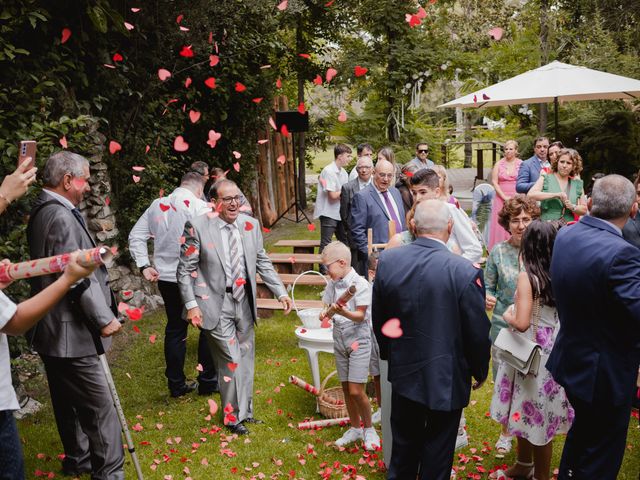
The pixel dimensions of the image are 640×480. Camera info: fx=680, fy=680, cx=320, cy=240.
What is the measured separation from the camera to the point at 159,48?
9352mm

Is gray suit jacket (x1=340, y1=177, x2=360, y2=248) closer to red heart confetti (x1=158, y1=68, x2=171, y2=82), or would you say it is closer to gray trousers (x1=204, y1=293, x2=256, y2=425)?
gray trousers (x1=204, y1=293, x2=256, y2=425)

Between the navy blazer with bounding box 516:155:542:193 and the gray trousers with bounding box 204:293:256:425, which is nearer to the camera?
the gray trousers with bounding box 204:293:256:425

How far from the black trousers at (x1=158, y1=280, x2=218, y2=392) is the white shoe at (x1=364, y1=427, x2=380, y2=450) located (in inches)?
74.4

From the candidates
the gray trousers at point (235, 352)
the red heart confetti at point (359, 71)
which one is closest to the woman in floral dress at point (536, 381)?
the gray trousers at point (235, 352)

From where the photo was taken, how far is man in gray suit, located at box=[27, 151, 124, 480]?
401cm

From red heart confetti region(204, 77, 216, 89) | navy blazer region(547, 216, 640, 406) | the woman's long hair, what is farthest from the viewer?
red heart confetti region(204, 77, 216, 89)

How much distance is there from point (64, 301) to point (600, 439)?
309 cm

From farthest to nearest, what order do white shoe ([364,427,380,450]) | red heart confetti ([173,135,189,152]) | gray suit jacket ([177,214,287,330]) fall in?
red heart confetti ([173,135,189,152])
gray suit jacket ([177,214,287,330])
white shoe ([364,427,380,450])

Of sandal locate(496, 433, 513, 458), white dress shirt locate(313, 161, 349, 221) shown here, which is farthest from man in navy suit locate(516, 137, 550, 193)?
sandal locate(496, 433, 513, 458)

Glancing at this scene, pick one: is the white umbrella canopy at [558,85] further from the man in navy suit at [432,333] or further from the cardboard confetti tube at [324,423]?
the man in navy suit at [432,333]

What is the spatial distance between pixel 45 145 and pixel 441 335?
4.22m

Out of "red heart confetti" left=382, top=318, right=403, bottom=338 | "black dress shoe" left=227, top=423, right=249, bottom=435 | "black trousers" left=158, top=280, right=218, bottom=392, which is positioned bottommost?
"black dress shoe" left=227, top=423, right=249, bottom=435

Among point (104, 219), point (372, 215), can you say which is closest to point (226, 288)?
point (372, 215)

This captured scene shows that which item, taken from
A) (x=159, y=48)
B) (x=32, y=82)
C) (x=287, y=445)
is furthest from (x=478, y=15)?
(x=287, y=445)
